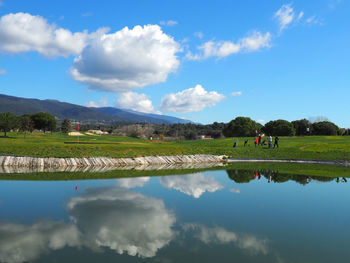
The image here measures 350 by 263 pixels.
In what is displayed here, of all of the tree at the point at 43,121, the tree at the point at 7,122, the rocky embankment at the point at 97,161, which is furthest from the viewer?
the tree at the point at 43,121

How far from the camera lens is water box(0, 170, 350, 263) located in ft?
29.2

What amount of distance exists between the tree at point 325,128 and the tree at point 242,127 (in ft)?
80.7

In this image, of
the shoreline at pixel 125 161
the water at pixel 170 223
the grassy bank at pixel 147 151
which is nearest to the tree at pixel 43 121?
the grassy bank at pixel 147 151

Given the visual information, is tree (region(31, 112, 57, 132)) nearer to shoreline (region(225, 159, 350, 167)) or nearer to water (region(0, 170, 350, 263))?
shoreline (region(225, 159, 350, 167))

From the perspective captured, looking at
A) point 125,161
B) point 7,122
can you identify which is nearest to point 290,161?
point 125,161

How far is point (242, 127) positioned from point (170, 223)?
10591 cm

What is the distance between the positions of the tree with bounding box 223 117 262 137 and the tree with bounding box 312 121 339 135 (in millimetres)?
24609

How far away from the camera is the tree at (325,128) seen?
113562 millimetres

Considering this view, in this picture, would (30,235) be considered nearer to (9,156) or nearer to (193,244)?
(193,244)

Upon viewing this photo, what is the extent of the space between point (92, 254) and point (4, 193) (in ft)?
35.9

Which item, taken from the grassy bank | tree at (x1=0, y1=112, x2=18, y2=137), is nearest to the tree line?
the grassy bank

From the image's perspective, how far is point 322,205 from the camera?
602 inches

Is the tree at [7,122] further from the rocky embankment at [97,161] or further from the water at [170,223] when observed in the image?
the water at [170,223]

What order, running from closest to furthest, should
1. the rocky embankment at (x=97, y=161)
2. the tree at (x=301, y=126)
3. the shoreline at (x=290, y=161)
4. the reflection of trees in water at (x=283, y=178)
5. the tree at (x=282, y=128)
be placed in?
the reflection of trees in water at (x=283, y=178) < the rocky embankment at (x=97, y=161) < the shoreline at (x=290, y=161) < the tree at (x=282, y=128) < the tree at (x=301, y=126)
